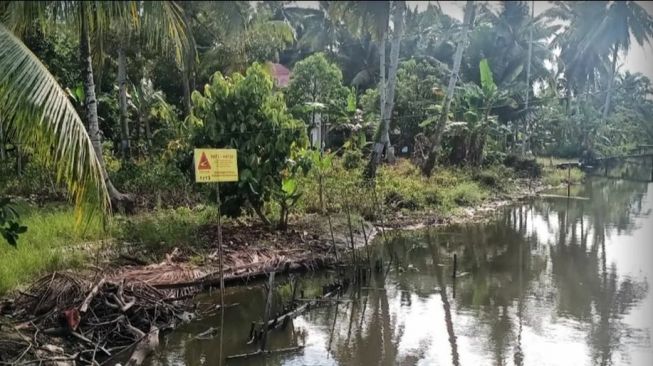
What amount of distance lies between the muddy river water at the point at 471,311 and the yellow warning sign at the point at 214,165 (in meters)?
1.99

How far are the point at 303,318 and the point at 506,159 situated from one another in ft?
64.9

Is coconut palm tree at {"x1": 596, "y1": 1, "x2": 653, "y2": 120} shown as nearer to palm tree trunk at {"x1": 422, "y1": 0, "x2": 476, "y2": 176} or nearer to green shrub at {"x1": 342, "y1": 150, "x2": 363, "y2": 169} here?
palm tree trunk at {"x1": 422, "y1": 0, "x2": 476, "y2": 176}

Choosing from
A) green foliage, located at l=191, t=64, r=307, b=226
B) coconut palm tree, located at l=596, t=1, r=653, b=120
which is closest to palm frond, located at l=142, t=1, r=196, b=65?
green foliage, located at l=191, t=64, r=307, b=226

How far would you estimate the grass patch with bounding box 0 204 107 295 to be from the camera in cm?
759

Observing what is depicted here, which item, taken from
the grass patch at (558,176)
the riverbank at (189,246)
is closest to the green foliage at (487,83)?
the grass patch at (558,176)

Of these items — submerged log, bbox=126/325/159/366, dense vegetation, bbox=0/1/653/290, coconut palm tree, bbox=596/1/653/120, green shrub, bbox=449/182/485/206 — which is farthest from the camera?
green shrub, bbox=449/182/485/206

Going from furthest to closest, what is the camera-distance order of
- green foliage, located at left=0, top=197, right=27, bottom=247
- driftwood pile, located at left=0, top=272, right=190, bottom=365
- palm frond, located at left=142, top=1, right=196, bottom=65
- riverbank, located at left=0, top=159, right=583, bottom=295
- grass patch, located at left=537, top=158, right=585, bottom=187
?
grass patch, located at left=537, top=158, right=585, bottom=187
riverbank, located at left=0, top=159, right=583, bottom=295
driftwood pile, located at left=0, top=272, right=190, bottom=365
green foliage, located at left=0, top=197, right=27, bottom=247
palm frond, located at left=142, top=1, right=196, bottom=65

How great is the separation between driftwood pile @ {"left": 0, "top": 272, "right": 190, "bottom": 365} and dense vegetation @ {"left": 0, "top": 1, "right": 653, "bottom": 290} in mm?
1197

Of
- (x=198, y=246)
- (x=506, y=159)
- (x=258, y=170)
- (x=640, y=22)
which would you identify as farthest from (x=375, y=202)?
(x=506, y=159)

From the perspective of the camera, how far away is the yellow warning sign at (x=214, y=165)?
703cm

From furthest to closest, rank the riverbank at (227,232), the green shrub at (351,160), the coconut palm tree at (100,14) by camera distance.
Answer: the green shrub at (351,160) → the riverbank at (227,232) → the coconut palm tree at (100,14)

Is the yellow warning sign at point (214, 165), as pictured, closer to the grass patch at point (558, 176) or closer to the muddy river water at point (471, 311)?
the muddy river water at point (471, 311)

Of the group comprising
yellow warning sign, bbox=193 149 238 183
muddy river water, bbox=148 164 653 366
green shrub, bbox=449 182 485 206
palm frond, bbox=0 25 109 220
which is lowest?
muddy river water, bbox=148 164 653 366

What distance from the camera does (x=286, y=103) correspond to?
20.5 metres
